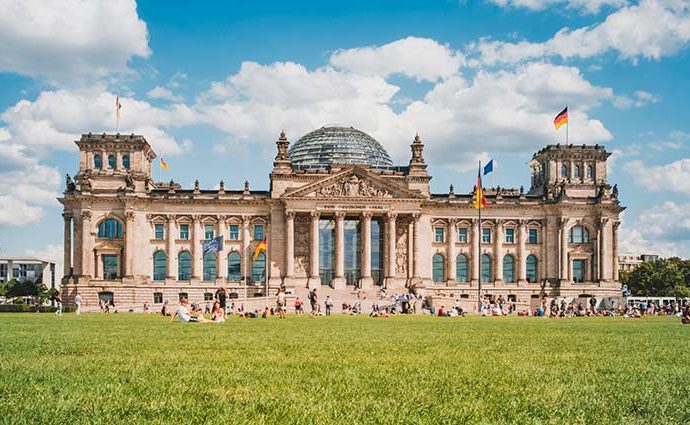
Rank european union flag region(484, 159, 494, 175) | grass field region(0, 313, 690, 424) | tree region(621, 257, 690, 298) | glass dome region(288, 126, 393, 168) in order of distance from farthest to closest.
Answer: tree region(621, 257, 690, 298), glass dome region(288, 126, 393, 168), european union flag region(484, 159, 494, 175), grass field region(0, 313, 690, 424)

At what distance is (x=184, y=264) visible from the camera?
101000 millimetres

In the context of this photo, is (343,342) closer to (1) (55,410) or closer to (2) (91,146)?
(1) (55,410)

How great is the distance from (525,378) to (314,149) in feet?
322

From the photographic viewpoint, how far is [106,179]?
3932 inches

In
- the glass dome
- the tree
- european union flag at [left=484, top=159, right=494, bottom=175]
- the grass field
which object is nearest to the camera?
the grass field

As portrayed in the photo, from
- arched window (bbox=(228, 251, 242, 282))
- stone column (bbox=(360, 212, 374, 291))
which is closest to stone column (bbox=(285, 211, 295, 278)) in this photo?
arched window (bbox=(228, 251, 242, 282))

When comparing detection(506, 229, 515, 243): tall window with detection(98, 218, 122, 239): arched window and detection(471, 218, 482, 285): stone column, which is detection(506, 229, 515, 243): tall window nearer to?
detection(471, 218, 482, 285): stone column

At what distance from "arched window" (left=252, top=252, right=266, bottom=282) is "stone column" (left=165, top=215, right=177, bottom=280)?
1007 cm

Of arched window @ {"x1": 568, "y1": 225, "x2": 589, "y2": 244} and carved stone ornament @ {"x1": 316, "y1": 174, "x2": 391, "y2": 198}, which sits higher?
carved stone ornament @ {"x1": 316, "y1": 174, "x2": 391, "y2": 198}

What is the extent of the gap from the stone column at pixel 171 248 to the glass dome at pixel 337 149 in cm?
1926

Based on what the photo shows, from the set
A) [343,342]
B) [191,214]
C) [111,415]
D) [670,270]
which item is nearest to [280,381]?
[111,415]

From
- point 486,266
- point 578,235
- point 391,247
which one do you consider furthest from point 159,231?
point 578,235

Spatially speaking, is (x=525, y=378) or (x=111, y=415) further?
(x=525, y=378)

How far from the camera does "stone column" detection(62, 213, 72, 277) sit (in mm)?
98713
